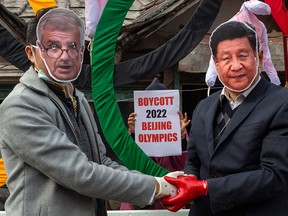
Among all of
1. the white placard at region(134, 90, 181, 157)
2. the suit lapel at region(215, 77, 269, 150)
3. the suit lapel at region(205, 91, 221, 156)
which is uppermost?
the suit lapel at region(215, 77, 269, 150)

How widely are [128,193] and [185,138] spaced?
9.43 feet

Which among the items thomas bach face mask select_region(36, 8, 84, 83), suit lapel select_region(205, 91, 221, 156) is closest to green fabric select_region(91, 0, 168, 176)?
suit lapel select_region(205, 91, 221, 156)

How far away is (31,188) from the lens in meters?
1.99

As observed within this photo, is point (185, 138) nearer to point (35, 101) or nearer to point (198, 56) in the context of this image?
point (198, 56)

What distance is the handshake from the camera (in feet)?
7.35

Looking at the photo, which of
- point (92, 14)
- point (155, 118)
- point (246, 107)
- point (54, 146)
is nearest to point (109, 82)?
point (155, 118)

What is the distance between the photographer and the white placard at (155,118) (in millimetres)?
4738

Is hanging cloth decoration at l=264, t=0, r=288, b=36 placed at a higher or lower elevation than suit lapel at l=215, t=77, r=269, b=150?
lower

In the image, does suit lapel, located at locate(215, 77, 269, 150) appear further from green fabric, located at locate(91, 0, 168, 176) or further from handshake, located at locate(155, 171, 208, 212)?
green fabric, located at locate(91, 0, 168, 176)

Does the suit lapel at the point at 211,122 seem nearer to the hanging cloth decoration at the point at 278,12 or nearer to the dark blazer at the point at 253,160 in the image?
the dark blazer at the point at 253,160

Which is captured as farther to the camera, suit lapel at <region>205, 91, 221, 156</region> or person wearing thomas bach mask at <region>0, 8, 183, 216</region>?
suit lapel at <region>205, 91, 221, 156</region>

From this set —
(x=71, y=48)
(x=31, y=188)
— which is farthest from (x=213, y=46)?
(x=31, y=188)

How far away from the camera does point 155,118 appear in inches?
189

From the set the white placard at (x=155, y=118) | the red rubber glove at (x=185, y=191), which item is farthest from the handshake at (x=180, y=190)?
the white placard at (x=155, y=118)
